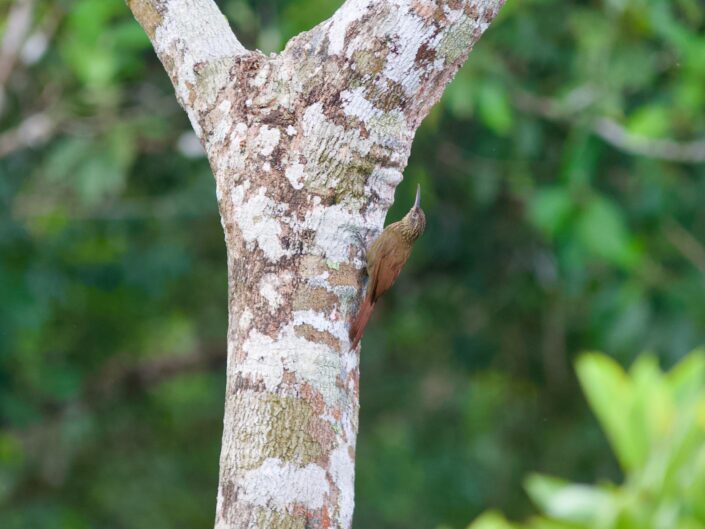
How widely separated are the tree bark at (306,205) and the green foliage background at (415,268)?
2379 mm

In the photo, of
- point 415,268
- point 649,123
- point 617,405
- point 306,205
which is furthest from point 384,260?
point 415,268

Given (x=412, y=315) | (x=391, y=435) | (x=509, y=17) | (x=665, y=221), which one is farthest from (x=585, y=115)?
(x=391, y=435)

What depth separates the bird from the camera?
230 centimetres

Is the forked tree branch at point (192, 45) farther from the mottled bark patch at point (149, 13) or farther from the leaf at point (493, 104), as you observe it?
the leaf at point (493, 104)

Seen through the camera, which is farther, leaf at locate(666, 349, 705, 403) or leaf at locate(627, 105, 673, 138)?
leaf at locate(627, 105, 673, 138)

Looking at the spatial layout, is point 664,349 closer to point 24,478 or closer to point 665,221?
point 665,221

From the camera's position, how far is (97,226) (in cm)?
756

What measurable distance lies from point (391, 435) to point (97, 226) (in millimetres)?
3469

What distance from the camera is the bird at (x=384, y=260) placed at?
90.7 inches

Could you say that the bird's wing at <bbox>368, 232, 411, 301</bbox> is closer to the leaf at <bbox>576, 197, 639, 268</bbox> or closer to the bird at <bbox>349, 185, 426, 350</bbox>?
the bird at <bbox>349, 185, 426, 350</bbox>

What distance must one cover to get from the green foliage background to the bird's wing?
1934 mm

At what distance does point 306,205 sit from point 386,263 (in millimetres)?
543

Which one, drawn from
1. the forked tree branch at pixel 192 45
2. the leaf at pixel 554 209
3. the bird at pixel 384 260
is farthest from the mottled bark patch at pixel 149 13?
the leaf at pixel 554 209

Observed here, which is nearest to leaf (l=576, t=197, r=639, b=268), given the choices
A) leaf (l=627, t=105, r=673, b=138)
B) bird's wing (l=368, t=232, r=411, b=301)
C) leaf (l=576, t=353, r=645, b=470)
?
leaf (l=627, t=105, r=673, b=138)
